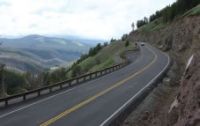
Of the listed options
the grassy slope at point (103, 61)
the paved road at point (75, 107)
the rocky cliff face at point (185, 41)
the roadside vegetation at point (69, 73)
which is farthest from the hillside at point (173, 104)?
the roadside vegetation at point (69, 73)

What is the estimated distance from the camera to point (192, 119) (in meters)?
11.6

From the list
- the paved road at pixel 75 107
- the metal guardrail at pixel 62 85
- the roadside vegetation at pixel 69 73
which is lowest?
the roadside vegetation at pixel 69 73

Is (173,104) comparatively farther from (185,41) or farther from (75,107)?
(185,41)

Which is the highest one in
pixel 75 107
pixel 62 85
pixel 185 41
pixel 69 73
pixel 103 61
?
pixel 185 41

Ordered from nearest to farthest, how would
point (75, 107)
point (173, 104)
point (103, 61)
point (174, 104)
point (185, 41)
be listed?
point (174, 104), point (173, 104), point (75, 107), point (185, 41), point (103, 61)

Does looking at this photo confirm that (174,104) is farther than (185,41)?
No

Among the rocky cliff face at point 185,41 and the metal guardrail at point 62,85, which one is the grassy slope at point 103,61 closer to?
the rocky cliff face at point 185,41

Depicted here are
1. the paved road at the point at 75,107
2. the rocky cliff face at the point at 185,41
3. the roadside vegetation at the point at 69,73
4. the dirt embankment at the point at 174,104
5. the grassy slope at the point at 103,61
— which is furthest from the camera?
the roadside vegetation at the point at 69,73

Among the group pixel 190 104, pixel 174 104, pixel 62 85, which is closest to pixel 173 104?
pixel 174 104

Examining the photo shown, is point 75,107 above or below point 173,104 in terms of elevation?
below

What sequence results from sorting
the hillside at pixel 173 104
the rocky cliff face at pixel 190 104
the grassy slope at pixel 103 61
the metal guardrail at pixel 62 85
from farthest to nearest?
the grassy slope at pixel 103 61
the metal guardrail at pixel 62 85
the hillside at pixel 173 104
the rocky cliff face at pixel 190 104

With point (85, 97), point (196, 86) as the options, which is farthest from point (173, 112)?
point (85, 97)

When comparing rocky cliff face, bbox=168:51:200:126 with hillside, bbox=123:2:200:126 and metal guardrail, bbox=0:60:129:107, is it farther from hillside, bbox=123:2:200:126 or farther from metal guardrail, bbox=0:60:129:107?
metal guardrail, bbox=0:60:129:107

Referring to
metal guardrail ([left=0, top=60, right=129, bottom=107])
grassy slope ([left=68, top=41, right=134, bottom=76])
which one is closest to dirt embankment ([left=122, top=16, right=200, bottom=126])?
metal guardrail ([left=0, top=60, right=129, bottom=107])
